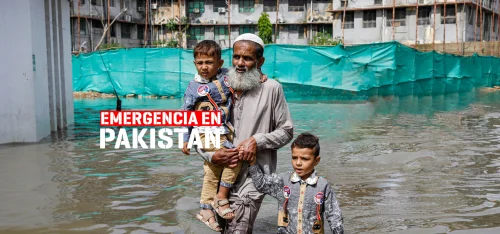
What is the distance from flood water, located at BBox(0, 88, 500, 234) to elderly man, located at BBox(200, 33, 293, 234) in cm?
157

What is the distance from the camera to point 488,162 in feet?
26.0

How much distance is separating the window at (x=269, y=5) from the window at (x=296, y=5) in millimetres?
1488

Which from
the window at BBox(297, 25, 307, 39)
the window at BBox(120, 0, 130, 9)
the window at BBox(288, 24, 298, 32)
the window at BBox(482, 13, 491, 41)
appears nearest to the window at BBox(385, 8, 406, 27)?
the window at BBox(482, 13, 491, 41)

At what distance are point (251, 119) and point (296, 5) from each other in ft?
149

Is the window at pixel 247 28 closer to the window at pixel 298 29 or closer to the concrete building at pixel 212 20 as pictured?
the concrete building at pixel 212 20

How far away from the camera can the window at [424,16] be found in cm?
4097

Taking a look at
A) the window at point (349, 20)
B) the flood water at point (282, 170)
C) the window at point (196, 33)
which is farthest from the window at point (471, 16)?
the flood water at point (282, 170)

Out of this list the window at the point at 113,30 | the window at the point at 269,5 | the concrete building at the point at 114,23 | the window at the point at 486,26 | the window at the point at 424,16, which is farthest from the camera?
the window at the point at 269,5

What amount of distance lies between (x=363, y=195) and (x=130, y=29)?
44872 mm

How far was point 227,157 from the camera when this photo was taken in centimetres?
321

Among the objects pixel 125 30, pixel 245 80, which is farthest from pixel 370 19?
pixel 245 80

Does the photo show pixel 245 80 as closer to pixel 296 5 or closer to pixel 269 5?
pixel 296 5

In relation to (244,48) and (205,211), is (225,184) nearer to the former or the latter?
(205,211)

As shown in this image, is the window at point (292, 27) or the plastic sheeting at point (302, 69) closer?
the plastic sheeting at point (302, 69)
